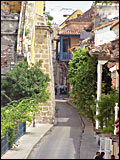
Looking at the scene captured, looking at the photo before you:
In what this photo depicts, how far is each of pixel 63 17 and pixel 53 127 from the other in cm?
2618

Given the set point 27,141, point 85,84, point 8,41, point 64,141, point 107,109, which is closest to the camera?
point 107,109

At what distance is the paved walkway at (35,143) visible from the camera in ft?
65.7

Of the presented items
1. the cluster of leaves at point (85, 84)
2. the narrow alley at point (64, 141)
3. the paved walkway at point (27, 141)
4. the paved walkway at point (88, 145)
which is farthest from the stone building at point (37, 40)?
the cluster of leaves at point (85, 84)

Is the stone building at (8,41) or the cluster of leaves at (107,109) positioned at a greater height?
the stone building at (8,41)

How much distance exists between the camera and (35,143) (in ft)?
77.1

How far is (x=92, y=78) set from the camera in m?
22.2

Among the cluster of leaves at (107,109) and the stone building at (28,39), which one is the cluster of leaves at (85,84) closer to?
the stone building at (28,39)

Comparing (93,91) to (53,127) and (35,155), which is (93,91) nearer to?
(35,155)

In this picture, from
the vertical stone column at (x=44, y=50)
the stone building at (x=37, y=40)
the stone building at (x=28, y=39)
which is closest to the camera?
the stone building at (x=28, y=39)

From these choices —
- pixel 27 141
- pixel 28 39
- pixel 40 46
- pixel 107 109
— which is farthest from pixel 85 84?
pixel 40 46

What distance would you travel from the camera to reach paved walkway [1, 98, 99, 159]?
20.0 meters

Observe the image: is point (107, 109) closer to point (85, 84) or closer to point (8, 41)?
point (85, 84)

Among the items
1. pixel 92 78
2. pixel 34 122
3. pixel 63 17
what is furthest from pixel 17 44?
pixel 63 17

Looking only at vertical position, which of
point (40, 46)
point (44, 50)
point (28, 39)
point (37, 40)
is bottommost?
point (44, 50)
